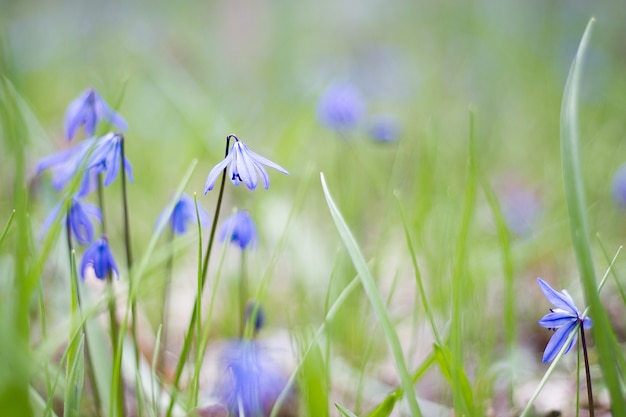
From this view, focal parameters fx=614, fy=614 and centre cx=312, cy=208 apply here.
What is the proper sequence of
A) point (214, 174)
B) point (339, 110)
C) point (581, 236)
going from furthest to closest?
1. point (339, 110)
2. point (214, 174)
3. point (581, 236)

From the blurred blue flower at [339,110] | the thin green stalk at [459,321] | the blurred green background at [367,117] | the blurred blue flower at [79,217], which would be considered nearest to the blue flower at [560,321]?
the thin green stalk at [459,321]

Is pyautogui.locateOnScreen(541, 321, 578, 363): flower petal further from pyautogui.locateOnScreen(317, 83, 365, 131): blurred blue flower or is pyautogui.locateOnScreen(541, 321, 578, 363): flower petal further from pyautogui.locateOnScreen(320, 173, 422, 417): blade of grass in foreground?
pyautogui.locateOnScreen(317, 83, 365, 131): blurred blue flower

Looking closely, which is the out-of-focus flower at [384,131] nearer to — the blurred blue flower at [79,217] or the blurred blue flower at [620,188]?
the blurred blue flower at [620,188]

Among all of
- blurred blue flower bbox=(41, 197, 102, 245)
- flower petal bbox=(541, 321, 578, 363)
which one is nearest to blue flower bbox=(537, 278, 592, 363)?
flower petal bbox=(541, 321, 578, 363)

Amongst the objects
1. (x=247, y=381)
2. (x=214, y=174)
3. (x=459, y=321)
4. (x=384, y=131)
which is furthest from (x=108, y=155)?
(x=384, y=131)

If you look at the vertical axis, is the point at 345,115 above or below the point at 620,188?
above

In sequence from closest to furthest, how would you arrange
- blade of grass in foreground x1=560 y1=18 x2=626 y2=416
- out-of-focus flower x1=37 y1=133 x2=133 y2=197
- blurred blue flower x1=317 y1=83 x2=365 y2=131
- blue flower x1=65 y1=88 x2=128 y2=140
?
1. blade of grass in foreground x1=560 y1=18 x2=626 y2=416
2. out-of-focus flower x1=37 y1=133 x2=133 y2=197
3. blue flower x1=65 y1=88 x2=128 y2=140
4. blurred blue flower x1=317 y1=83 x2=365 y2=131

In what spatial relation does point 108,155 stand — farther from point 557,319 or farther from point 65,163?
point 557,319
